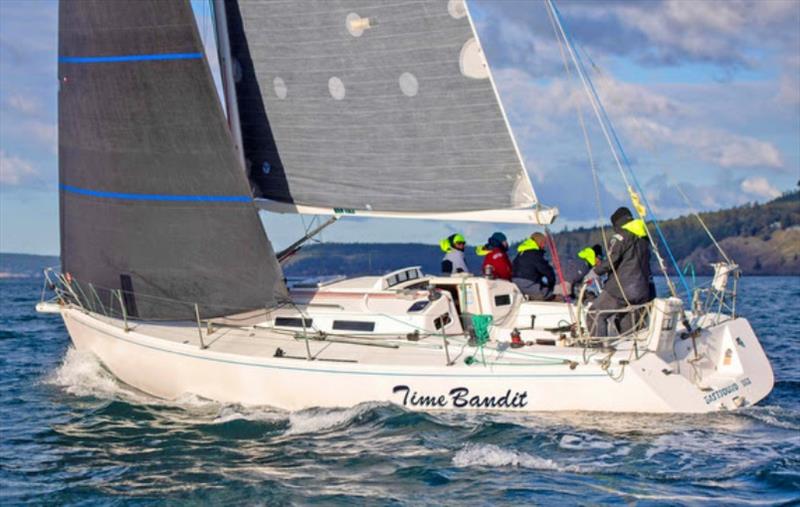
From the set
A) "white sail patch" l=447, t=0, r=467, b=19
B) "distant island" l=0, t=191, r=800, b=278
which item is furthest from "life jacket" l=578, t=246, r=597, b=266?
"distant island" l=0, t=191, r=800, b=278

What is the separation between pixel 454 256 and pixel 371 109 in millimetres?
2465

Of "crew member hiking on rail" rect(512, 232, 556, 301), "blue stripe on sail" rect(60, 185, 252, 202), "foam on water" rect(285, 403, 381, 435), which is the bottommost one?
"foam on water" rect(285, 403, 381, 435)

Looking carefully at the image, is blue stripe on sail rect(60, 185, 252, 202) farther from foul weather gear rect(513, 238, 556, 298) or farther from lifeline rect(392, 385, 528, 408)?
foul weather gear rect(513, 238, 556, 298)

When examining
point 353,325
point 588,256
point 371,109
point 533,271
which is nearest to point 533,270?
point 533,271

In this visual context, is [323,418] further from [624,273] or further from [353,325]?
[624,273]

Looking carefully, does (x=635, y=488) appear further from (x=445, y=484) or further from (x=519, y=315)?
(x=519, y=315)

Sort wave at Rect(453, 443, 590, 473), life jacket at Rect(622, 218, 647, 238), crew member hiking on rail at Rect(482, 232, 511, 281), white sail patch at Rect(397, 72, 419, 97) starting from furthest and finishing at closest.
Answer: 1. crew member hiking on rail at Rect(482, 232, 511, 281)
2. white sail patch at Rect(397, 72, 419, 97)
3. life jacket at Rect(622, 218, 647, 238)
4. wave at Rect(453, 443, 590, 473)

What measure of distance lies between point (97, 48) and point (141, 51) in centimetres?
78

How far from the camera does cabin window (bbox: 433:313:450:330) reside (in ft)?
38.7

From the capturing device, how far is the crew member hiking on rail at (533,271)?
41.5 feet

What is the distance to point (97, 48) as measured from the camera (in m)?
12.8

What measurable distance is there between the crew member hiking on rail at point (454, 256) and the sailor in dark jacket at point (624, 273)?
265 cm

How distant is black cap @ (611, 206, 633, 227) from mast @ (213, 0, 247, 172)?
177 inches

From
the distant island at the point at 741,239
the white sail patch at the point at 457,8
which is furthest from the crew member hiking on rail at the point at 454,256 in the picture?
the distant island at the point at 741,239
